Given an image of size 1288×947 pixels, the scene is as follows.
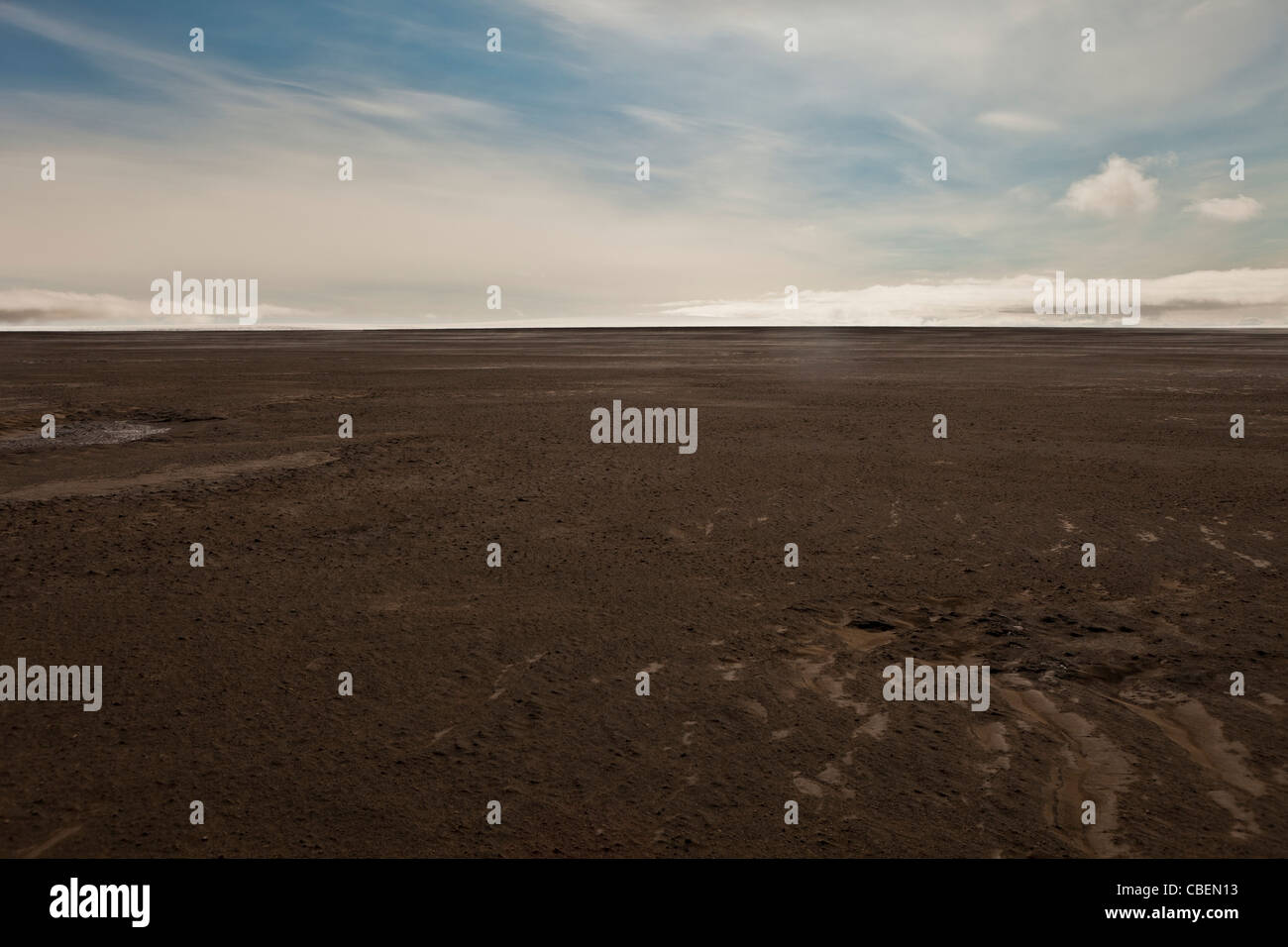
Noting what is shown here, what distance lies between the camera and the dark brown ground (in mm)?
3654

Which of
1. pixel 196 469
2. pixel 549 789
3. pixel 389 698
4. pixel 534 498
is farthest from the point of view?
pixel 196 469

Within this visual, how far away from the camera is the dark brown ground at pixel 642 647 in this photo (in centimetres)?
365

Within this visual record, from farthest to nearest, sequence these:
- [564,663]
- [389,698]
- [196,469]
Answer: [196,469], [564,663], [389,698]

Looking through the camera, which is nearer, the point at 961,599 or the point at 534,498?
the point at 961,599

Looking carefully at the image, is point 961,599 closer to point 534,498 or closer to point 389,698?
point 389,698

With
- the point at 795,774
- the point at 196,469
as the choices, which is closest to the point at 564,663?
the point at 795,774

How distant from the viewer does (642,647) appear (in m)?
5.52

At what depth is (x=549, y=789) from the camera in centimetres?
385

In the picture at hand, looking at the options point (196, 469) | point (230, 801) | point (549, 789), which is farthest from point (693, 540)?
point (196, 469)

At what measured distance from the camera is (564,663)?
17.3ft

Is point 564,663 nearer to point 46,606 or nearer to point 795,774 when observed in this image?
point 795,774

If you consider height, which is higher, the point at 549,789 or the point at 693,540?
the point at 693,540
